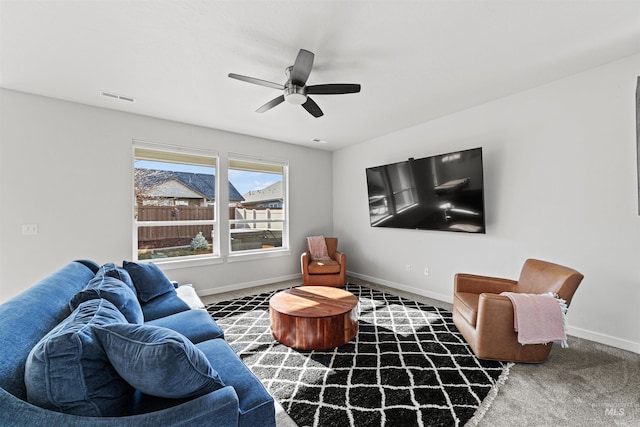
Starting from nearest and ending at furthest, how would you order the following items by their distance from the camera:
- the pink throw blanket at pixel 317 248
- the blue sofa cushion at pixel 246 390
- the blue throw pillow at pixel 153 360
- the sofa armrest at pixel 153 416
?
the sofa armrest at pixel 153 416
the blue throw pillow at pixel 153 360
the blue sofa cushion at pixel 246 390
the pink throw blanket at pixel 317 248

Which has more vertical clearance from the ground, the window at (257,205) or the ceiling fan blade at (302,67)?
the ceiling fan blade at (302,67)

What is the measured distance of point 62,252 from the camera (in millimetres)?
3266

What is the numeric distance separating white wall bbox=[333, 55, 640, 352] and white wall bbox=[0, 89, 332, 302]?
3697mm

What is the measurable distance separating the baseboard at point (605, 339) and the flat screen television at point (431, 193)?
1282 millimetres

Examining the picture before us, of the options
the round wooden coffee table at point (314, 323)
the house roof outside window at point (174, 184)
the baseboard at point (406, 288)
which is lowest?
the baseboard at point (406, 288)

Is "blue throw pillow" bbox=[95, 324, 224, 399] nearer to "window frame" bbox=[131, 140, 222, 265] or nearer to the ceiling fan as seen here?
the ceiling fan

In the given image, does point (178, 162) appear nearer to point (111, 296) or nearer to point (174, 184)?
point (174, 184)

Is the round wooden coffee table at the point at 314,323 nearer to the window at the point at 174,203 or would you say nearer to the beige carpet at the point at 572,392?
the beige carpet at the point at 572,392

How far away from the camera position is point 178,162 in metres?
4.11

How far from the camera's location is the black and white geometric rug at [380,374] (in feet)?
5.78

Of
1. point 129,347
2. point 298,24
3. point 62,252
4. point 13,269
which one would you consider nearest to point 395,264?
point 298,24

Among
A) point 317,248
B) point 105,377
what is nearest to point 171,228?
point 317,248

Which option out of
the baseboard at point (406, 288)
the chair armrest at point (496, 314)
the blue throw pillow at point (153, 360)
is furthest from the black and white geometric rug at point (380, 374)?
the blue throw pillow at point (153, 360)

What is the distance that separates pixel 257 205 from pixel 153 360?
4.08 metres
